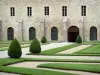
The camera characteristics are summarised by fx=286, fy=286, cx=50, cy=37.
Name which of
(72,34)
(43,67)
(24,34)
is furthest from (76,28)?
(43,67)

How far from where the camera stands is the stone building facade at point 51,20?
147ft

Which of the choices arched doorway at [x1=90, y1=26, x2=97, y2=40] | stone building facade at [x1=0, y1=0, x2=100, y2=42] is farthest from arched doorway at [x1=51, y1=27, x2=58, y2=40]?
arched doorway at [x1=90, y1=26, x2=97, y2=40]

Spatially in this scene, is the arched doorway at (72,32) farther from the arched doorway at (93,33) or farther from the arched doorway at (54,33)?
the arched doorway at (93,33)

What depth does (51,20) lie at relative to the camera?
46562 millimetres

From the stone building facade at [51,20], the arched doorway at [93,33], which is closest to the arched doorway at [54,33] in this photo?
the stone building facade at [51,20]

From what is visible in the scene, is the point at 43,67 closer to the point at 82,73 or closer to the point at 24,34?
the point at 82,73

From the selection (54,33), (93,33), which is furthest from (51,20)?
(93,33)

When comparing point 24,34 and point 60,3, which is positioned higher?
point 60,3

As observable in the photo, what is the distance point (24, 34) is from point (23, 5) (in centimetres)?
486

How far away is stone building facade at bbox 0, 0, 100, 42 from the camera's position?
147ft

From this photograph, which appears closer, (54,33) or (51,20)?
(51,20)

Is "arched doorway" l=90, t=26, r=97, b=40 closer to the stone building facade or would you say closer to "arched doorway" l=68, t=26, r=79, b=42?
the stone building facade

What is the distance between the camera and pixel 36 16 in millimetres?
47406

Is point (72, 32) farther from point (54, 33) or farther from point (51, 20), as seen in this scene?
point (51, 20)
